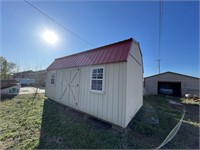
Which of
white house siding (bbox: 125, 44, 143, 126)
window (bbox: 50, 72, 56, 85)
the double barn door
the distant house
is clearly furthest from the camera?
the distant house

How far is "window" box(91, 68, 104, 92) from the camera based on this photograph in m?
4.40

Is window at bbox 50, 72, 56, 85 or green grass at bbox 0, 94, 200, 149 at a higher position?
window at bbox 50, 72, 56, 85

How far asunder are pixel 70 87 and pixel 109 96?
10.1 feet

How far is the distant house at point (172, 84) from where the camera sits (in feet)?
44.5

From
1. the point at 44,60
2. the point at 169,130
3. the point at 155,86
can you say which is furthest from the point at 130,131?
the point at 44,60

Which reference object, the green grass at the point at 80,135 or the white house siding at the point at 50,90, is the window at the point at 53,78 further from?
the green grass at the point at 80,135

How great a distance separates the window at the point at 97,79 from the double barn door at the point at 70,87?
1.20 metres

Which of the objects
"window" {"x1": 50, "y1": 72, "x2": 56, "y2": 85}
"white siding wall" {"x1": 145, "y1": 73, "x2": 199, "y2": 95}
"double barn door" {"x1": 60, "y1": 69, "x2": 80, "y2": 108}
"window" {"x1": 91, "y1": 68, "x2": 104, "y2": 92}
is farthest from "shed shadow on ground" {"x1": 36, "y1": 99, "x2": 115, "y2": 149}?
"white siding wall" {"x1": 145, "y1": 73, "x2": 199, "y2": 95}

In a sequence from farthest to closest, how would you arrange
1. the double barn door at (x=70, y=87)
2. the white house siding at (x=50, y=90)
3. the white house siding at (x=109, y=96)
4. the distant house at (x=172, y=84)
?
the distant house at (x=172, y=84), the white house siding at (x=50, y=90), the double barn door at (x=70, y=87), the white house siding at (x=109, y=96)

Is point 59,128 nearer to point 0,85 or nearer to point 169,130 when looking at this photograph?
point 169,130

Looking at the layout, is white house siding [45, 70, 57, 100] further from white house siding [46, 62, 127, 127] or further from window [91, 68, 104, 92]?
window [91, 68, 104, 92]

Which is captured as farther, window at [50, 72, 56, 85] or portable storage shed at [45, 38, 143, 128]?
window at [50, 72, 56, 85]

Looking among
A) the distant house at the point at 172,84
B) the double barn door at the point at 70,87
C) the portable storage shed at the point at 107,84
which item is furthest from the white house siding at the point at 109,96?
the distant house at the point at 172,84

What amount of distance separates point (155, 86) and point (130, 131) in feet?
48.8
